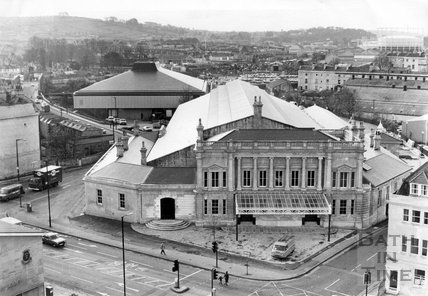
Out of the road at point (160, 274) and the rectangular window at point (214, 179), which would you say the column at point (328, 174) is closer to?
the road at point (160, 274)

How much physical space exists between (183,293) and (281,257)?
10733 millimetres

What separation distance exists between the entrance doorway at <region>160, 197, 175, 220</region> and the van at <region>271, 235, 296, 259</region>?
12550mm

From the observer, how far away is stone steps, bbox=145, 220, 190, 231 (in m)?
59.8

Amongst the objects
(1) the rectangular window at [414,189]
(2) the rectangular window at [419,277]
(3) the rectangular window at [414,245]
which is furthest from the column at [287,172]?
(2) the rectangular window at [419,277]

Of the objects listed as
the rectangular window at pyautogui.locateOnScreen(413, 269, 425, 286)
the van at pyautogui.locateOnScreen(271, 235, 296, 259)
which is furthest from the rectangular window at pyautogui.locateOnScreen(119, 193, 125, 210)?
the rectangular window at pyautogui.locateOnScreen(413, 269, 425, 286)

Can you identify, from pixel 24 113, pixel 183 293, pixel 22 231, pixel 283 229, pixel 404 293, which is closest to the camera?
pixel 22 231

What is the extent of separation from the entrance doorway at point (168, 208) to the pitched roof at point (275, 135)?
825cm

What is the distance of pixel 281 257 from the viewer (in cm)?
5203

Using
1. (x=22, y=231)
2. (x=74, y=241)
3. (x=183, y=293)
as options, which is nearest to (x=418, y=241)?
(x=183, y=293)

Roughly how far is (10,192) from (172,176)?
20574 mm

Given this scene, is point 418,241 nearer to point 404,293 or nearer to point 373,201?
point 404,293

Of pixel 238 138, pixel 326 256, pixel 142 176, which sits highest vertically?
pixel 238 138

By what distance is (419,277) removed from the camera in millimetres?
41125

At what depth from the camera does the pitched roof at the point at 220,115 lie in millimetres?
65562
